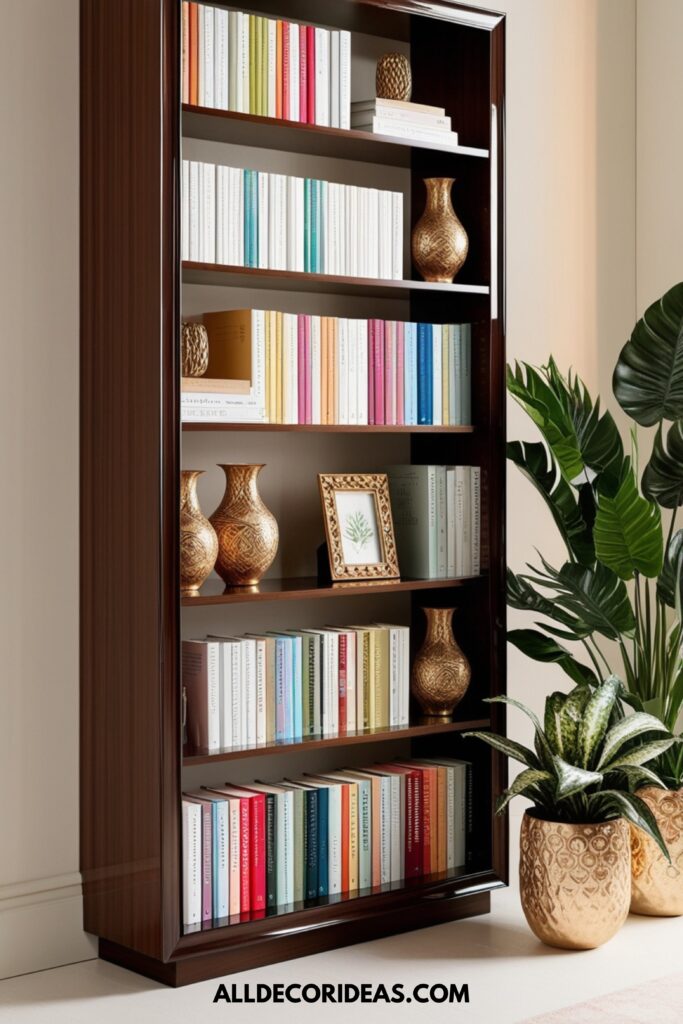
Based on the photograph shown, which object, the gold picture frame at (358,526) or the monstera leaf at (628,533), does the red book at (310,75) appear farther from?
the monstera leaf at (628,533)

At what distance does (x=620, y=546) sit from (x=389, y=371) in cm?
69

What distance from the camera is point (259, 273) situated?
120 inches

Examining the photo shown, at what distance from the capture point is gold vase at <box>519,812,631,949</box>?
309cm

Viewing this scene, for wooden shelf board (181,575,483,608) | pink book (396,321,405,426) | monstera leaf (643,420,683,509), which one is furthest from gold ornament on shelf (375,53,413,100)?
wooden shelf board (181,575,483,608)

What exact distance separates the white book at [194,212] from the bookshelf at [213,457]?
49mm

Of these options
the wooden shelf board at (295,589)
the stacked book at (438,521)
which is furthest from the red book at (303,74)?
the wooden shelf board at (295,589)

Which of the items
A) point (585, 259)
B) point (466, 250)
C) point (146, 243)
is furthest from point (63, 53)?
point (585, 259)

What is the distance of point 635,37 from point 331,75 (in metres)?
1.43

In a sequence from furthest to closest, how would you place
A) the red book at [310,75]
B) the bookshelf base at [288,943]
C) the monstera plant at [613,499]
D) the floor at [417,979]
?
1. the monstera plant at [613,499]
2. the red book at [310,75]
3. the bookshelf base at [288,943]
4. the floor at [417,979]

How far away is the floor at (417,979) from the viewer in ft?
9.09

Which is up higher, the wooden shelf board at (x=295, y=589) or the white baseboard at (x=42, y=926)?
the wooden shelf board at (x=295, y=589)

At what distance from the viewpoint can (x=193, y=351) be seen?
307 cm

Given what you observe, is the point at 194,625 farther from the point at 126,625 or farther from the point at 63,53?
the point at 63,53

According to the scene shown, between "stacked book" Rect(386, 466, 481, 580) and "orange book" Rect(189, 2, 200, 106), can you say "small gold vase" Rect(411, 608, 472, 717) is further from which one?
"orange book" Rect(189, 2, 200, 106)
